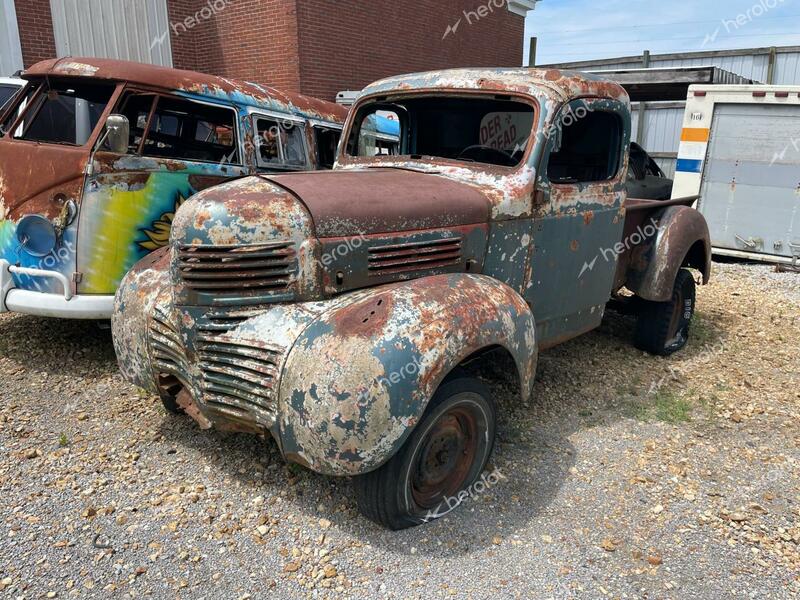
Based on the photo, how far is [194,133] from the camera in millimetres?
5402

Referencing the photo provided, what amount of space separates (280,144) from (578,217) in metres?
3.11

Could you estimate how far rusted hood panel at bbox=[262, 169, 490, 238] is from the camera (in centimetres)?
284

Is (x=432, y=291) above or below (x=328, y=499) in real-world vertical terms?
above

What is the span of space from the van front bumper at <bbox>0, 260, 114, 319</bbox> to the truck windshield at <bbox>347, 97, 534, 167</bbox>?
6.95ft

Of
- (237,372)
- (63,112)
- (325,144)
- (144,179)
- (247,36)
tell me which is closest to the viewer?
(237,372)

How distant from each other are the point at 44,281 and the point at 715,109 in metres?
8.76

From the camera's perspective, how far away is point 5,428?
359 cm

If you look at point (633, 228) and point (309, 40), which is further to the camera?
point (309, 40)

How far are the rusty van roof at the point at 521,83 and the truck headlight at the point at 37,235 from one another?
262 cm

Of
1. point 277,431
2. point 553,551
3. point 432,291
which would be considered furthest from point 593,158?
point 277,431

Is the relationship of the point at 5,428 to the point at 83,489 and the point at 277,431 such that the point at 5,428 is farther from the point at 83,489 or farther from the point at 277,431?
the point at 277,431

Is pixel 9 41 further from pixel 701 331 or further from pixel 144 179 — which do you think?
pixel 701 331

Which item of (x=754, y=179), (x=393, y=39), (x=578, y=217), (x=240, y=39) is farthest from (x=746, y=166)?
(x=240, y=39)

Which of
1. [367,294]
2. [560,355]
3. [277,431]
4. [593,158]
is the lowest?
[560,355]
